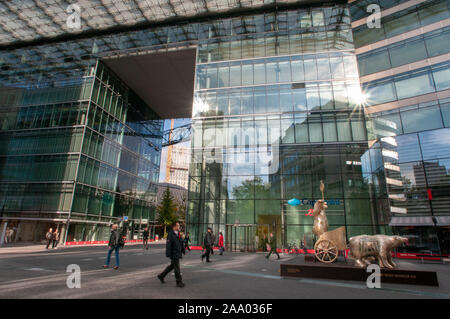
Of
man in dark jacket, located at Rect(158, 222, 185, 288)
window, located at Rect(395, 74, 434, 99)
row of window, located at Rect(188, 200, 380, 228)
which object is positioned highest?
window, located at Rect(395, 74, 434, 99)

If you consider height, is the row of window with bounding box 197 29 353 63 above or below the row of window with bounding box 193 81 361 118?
above

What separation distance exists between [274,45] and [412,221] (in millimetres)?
22035

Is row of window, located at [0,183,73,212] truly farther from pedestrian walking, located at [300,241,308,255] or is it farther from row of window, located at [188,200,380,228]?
pedestrian walking, located at [300,241,308,255]

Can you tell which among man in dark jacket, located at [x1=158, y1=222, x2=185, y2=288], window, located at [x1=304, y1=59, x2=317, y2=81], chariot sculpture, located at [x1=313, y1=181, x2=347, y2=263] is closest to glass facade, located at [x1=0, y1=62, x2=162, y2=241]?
window, located at [x1=304, y1=59, x2=317, y2=81]

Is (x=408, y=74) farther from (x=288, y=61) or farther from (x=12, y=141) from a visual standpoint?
(x=12, y=141)

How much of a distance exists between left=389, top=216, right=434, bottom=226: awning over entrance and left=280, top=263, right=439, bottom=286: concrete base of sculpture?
1498 centimetres

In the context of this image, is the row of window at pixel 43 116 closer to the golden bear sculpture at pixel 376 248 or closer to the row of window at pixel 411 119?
the golden bear sculpture at pixel 376 248

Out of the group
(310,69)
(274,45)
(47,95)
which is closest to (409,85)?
(310,69)

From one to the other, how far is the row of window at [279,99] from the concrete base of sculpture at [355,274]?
20120 millimetres

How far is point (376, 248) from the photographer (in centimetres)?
841

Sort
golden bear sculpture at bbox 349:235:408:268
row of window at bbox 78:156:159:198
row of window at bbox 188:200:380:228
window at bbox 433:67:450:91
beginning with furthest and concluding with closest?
row of window at bbox 78:156:159:198 < row of window at bbox 188:200:380:228 < window at bbox 433:67:450:91 < golden bear sculpture at bbox 349:235:408:268

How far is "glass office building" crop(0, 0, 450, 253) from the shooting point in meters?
22.4

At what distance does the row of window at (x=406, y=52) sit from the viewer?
2248 cm

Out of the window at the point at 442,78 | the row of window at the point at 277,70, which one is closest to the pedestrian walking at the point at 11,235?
the row of window at the point at 277,70
